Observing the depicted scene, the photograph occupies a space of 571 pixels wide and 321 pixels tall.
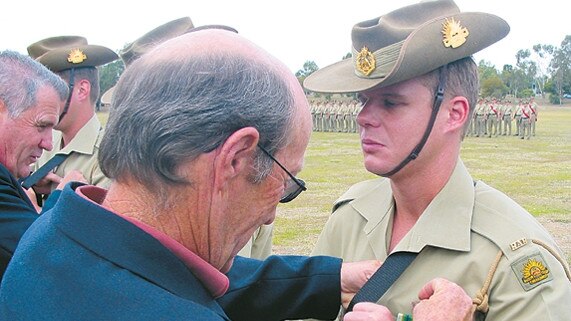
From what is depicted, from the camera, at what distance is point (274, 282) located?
7.84 ft

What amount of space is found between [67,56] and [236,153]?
14.1 ft

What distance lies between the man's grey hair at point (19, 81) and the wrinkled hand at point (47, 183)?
1026 mm

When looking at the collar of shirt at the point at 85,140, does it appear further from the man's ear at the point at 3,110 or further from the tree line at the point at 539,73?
the tree line at the point at 539,73

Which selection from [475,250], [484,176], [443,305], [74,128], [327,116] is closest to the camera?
[443,305]

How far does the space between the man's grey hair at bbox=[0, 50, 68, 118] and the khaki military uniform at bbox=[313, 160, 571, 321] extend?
1956mm

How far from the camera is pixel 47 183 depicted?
457 centimetres

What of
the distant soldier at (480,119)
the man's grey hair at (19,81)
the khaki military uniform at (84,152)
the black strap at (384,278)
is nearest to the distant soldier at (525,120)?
the distant soldier at (480,119)

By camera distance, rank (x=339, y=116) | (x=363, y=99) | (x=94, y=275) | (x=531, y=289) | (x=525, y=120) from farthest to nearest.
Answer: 1. (x=339, y=116)
2. (x=525, y=120)
3. (x=363, y=99)
4. (x=531, y=289)
5. (x=94, y=275)

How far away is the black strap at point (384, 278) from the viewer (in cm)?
229

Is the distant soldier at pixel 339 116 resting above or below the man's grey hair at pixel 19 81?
below

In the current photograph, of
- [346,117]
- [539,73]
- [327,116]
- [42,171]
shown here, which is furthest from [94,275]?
[539,73]

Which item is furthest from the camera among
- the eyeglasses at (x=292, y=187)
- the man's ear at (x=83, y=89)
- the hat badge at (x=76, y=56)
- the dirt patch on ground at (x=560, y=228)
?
the dirt patch on ground at (x=560, y=228)

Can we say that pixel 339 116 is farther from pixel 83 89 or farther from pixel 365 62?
pixel 365 62

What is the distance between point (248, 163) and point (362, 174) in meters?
16.4
